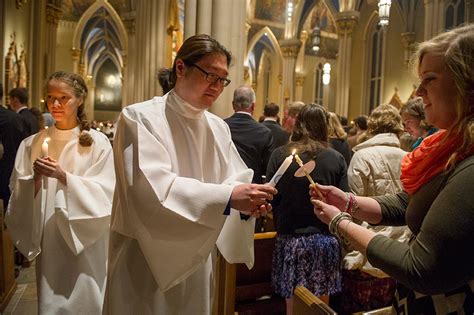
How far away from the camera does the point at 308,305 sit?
1.78m

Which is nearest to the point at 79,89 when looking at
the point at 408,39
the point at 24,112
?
the point at 24,112

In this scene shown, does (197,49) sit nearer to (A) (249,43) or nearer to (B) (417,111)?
(B) (417,111)

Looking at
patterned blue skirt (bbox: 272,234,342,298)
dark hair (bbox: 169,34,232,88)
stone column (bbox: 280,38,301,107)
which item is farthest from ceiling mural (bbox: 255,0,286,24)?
dark hair (bbox: 169,34,232,88)

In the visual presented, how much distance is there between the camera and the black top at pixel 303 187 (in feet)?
10.4

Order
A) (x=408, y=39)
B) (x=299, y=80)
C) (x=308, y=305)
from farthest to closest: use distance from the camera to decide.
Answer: (x=299, y=80) → (x=408, y=39) → (x=308, y=305)

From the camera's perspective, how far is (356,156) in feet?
11.7

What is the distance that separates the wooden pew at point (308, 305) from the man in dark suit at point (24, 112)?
486 cm

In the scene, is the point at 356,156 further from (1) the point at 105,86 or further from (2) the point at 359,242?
(1) the point at 105,86

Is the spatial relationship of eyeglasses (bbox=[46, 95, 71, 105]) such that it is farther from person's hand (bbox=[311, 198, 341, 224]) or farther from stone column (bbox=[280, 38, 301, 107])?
stone column (bbox=[280, 38, 301, 107])

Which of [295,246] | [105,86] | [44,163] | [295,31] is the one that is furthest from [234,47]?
[105,86]

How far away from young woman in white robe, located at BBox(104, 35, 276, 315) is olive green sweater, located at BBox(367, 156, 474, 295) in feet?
1.69

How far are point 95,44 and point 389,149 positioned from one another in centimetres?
3658

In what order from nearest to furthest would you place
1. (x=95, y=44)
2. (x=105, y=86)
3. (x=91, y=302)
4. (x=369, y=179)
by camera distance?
(x=91, y=302) → (x=369, y=179) → (x=95, y=44) → (x=105, y=86)

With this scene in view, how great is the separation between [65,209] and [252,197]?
4.57 ft
